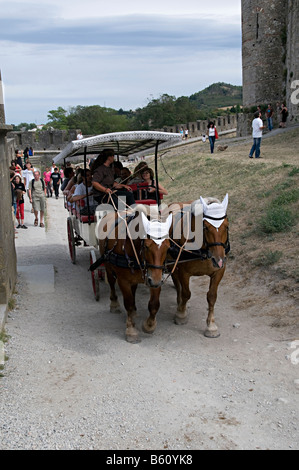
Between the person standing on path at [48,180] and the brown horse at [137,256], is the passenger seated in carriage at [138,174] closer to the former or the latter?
the brown horse at [137,256]

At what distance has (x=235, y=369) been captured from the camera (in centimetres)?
586

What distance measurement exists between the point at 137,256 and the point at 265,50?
80.8ft

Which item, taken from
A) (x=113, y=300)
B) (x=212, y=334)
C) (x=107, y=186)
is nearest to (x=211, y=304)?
(x=212, y=334)

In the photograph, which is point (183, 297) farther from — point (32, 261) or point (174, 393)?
point (32, 261)

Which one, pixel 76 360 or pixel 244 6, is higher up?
pixel 244 6

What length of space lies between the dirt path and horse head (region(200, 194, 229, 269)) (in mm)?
1156

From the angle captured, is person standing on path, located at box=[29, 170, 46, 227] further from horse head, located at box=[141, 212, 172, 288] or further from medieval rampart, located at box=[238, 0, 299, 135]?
medieval rampart, located at box=[238, 0, 299, 135]

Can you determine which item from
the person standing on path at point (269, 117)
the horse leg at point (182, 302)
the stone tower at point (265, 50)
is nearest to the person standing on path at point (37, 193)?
the horse leg at point (182, 302)

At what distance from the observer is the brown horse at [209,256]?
6.36m

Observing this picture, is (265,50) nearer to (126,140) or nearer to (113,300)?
(126,140)

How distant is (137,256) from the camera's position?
6.41 metres

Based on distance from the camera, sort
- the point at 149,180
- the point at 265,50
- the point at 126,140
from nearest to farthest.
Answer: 1. the point at 149,180
2. the point at 126,140
3. the point at 265,50
